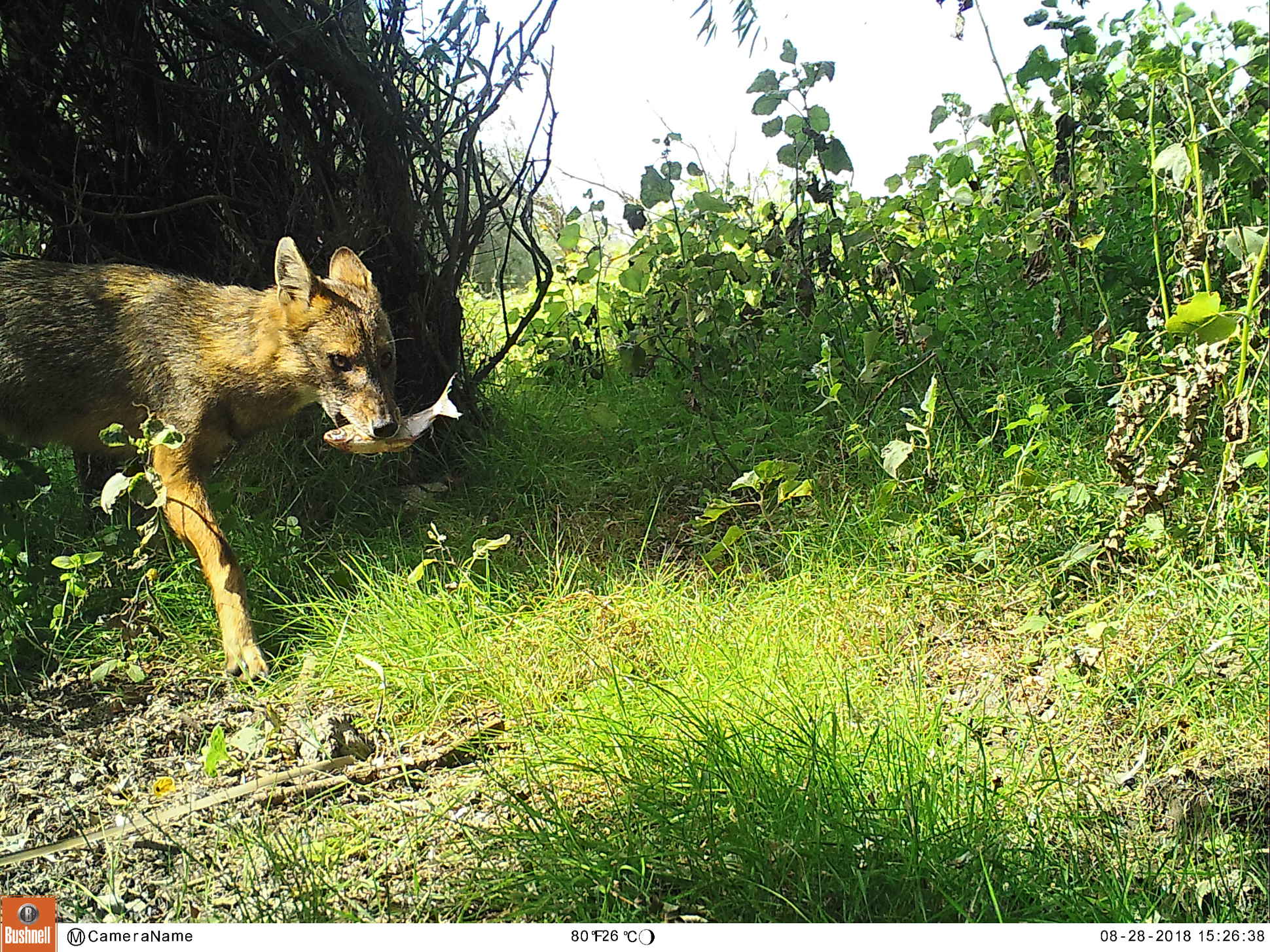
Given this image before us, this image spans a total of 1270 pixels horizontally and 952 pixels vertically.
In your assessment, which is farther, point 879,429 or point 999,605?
point 879,429

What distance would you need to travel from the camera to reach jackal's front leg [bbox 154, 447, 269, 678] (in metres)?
3.32

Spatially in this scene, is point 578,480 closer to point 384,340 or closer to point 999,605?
point 384,340

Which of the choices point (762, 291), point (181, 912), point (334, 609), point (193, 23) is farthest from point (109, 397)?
point (762, 291)

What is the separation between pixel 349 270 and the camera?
3.64 metres

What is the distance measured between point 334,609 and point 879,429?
75.9 inches

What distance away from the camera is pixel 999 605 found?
314 centimetres

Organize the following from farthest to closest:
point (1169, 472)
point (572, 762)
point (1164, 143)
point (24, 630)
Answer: point (1164, 143) → point (24, 630) → point (1169, 472) → point (572, 762)

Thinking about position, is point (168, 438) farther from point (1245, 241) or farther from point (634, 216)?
point (1245, 241)

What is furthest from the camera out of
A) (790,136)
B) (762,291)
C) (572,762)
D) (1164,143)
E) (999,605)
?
(762,291)

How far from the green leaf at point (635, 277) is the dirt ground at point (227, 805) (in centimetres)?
202

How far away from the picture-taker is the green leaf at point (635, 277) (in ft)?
14.5

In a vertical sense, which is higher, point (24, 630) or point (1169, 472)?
point (1169, 472)
